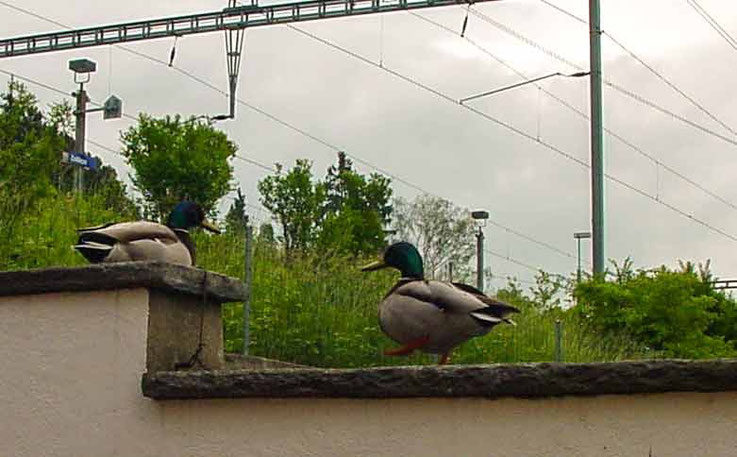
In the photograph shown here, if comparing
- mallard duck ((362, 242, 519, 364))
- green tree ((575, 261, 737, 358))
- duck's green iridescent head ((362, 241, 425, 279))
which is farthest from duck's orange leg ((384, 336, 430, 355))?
green tree ((575, 261, 737, 358))

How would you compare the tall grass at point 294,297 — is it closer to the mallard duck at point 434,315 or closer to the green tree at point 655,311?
the green tree at point 655,311

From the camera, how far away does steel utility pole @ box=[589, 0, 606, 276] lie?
17.8m

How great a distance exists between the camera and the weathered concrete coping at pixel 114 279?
15.4 feet

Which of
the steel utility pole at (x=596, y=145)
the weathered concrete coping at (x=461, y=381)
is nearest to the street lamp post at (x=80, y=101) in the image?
the steel utility pole at (x=596, y=145)

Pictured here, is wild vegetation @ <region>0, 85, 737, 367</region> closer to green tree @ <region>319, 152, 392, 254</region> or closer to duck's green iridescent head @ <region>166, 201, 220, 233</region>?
duck's green iridescent head @ <region>166, 201, 220, 233</region>

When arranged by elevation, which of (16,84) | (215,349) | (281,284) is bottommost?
(215,349)

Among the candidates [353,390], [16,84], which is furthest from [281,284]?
[353,390]

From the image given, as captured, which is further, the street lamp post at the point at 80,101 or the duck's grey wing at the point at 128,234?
the street lamp post at the point at 80,101

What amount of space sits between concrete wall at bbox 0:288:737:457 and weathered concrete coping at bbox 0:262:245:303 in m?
0.05

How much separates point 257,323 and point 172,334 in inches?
227

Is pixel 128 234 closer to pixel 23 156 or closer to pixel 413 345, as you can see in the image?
pixel 413 345

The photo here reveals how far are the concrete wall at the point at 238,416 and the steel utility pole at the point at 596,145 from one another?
12.8 m

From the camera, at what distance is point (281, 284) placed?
11.1 m

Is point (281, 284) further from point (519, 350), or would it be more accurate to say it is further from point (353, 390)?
point (353, 390)
